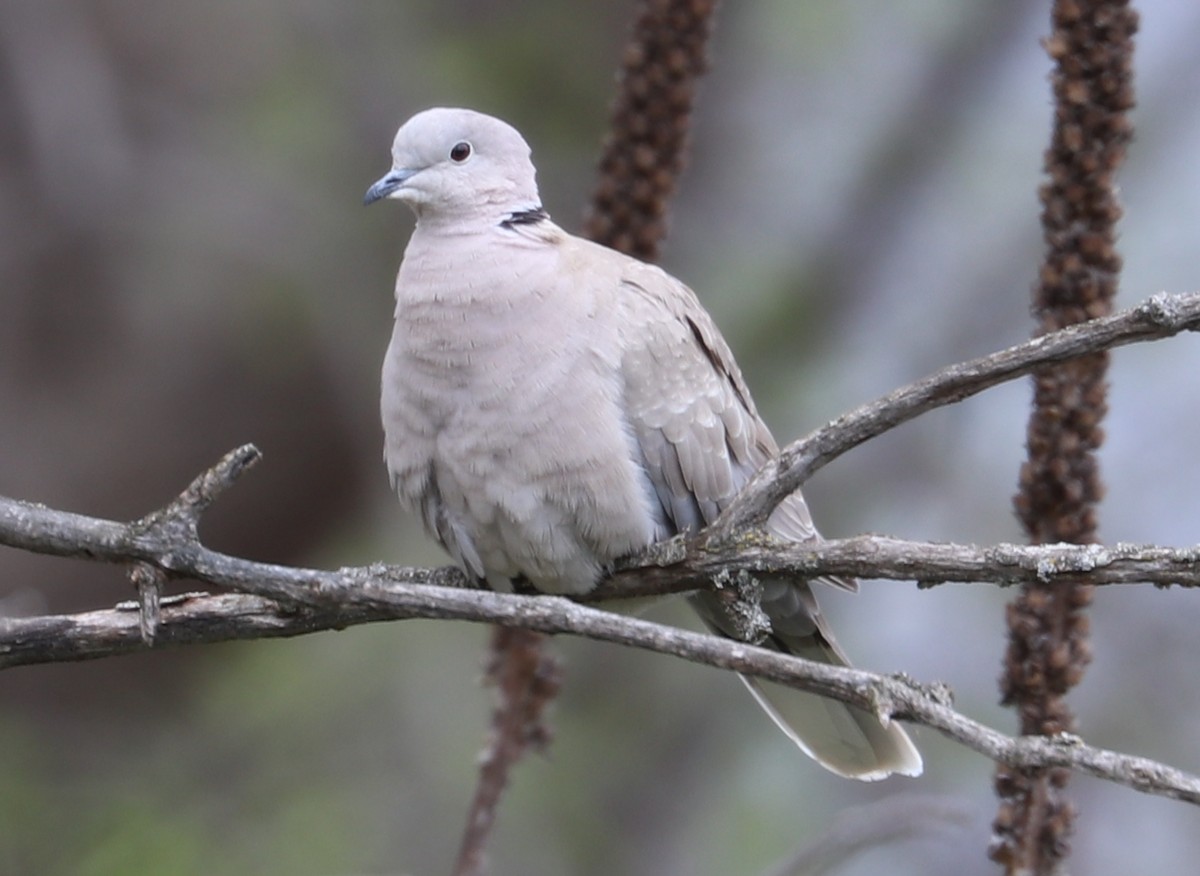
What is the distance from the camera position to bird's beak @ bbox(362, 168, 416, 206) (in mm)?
3012

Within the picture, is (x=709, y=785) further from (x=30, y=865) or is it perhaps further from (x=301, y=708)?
(x=30, y=865)

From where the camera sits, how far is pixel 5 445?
5449 millimetres

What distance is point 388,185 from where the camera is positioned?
3061 mm

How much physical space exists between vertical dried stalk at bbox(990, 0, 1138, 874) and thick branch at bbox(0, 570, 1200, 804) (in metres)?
0.88

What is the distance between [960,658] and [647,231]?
2.93 m

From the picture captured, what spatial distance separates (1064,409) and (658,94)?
3.90 feet

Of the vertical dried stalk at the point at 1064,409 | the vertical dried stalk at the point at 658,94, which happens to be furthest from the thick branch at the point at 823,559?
the vertical dried stalk at the point at 658,94

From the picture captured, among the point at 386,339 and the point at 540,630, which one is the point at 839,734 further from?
the point at 386,339

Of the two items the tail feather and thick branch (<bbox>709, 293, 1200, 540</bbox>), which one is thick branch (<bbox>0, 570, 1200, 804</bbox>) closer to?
thick branch (<bbox>709, 293, 1200, 540</bbox>)

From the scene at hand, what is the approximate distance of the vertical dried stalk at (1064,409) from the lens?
9.04 feet

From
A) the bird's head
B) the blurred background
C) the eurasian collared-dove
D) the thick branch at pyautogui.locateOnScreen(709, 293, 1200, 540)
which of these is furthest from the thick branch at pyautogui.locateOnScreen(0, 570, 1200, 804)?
the blurred background

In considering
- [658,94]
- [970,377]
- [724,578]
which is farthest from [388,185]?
[970,377]

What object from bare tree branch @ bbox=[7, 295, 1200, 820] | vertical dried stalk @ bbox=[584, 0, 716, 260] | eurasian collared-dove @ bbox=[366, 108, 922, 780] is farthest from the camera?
vertical dried stalk @ bbox=[584, 0, 716, 260]

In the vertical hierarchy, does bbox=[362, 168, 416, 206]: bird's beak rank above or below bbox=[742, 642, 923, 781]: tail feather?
above
